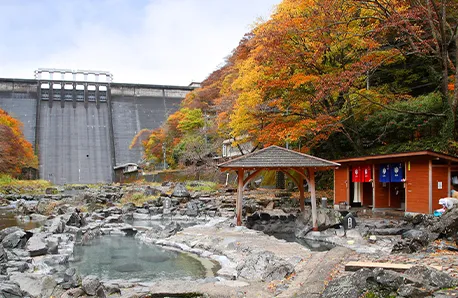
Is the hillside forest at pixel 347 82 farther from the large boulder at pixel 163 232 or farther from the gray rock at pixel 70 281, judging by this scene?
the gray rock at pixel 70 281

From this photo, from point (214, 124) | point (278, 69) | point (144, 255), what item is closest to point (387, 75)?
point (278, 69)

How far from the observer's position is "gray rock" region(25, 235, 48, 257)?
912cm

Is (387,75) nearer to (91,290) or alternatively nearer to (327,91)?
(327,91)

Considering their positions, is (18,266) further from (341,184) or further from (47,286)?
(341,184)

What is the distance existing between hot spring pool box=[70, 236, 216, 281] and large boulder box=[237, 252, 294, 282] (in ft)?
2.82

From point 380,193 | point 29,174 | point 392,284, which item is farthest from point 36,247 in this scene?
point 29,174

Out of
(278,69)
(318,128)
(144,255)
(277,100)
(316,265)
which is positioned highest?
(278,69)

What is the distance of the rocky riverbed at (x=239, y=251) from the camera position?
5.71m

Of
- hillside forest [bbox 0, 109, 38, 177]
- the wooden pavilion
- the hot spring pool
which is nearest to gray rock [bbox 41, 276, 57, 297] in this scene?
the hot spring pool

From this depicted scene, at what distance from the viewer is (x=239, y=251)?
9133 millimetres

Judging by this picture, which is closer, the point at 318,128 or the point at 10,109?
the point at 318,128

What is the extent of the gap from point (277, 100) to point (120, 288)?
11856mm

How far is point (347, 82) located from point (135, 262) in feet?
28.1

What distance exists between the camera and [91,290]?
18.5 feet
